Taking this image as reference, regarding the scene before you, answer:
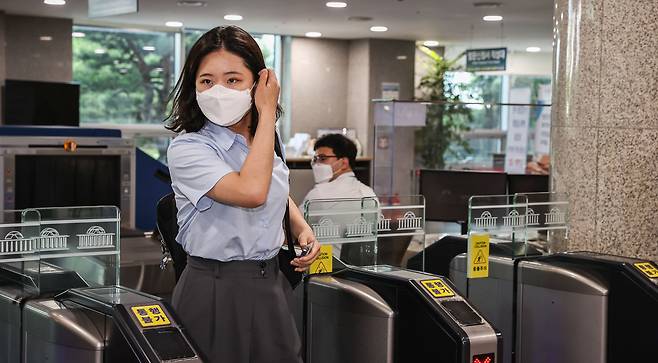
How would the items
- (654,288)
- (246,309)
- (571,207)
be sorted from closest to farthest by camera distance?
(246,309), (654,288), (571,207)

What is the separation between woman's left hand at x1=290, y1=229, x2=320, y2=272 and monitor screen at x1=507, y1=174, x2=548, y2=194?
518 cm

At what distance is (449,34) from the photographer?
1298 centimetres

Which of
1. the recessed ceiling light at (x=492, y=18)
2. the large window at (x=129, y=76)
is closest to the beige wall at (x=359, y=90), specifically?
the large window at (x=129, y=76)

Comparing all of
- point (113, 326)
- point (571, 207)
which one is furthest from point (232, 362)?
point (571, 207)

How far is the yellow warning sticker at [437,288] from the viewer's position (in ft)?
9.18

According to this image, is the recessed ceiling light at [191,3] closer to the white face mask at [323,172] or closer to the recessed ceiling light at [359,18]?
the recessed ceiling light at [359,18]

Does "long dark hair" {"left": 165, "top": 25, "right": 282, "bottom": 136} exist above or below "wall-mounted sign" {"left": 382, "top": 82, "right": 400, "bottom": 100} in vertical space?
below

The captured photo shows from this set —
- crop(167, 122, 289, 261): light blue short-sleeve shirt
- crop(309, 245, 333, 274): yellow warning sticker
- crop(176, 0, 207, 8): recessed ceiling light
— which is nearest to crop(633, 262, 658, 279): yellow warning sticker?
crop(309, 245, 333, 274): yellow warning sticker

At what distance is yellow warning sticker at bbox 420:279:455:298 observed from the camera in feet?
9.18

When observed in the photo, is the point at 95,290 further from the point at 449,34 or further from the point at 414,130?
the point at 449,34

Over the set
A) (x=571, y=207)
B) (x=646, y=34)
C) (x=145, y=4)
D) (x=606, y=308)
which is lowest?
(x=606, y=308)

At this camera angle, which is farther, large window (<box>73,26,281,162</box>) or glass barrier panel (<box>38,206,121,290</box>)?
large window (<box>73,26,281,162</box>)

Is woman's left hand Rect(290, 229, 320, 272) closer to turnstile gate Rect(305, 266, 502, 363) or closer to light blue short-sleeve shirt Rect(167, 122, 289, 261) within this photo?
light blue short-sleeve shirt Rect(167, 122, 289, 261)

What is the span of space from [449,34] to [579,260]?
9.86m
